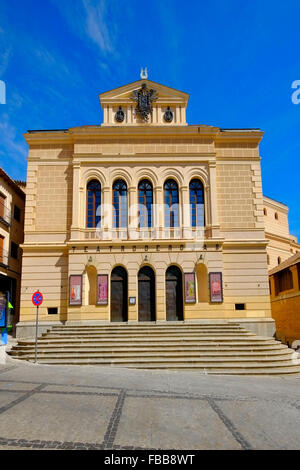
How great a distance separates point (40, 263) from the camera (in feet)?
67.2

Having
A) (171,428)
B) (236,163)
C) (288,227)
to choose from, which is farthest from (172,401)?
(288,227)

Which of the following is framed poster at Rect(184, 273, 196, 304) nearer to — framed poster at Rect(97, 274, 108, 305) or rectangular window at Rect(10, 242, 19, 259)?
framed poster at Rect(97, 274, 108, 305)

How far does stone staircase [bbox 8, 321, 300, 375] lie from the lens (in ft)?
47.3

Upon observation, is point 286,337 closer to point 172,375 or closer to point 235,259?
point 235,259

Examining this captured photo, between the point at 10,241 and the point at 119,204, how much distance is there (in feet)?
24.2

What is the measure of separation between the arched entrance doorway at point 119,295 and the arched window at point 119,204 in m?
→ 2.68

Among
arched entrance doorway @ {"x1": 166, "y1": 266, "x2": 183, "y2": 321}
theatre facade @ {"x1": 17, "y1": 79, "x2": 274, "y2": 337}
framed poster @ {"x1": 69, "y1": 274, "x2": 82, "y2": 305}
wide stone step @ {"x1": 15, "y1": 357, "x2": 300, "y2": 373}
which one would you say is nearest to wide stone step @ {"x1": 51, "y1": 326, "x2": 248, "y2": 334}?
theatre facade @ {"x1": 17, "y1": 79, "x2": 274, "y2": 337}

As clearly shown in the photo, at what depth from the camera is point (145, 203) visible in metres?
21.2

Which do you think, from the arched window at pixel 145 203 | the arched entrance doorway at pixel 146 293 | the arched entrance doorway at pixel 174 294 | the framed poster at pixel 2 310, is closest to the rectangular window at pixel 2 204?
the framed poster at pixel 2 310

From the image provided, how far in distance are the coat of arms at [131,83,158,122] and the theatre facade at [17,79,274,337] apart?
6 cm

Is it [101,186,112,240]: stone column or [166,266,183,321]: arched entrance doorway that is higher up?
[101,186,112,240]: stone column

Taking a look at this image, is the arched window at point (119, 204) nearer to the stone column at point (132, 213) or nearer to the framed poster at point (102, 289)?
the stone column at point (132, 213)

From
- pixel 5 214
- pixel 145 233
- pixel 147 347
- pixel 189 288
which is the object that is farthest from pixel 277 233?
pixel 5 214
